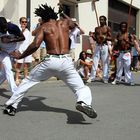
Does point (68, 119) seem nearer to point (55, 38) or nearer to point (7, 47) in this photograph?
point (55, 38)

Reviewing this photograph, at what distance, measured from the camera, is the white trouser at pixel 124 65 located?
43.6 feet

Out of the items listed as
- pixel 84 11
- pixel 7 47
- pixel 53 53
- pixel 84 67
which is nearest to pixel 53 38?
pixel 53 53

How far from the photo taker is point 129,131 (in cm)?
711

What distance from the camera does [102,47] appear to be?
13688 millimetres

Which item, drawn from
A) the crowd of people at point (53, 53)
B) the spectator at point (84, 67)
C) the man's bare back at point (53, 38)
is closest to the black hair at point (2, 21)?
the crowd of people at point (53, 53)

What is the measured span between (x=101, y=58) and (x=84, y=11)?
897cm

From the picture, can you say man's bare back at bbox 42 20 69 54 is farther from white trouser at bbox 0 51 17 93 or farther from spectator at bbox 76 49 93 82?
spectator at bbox 76 49 93 82

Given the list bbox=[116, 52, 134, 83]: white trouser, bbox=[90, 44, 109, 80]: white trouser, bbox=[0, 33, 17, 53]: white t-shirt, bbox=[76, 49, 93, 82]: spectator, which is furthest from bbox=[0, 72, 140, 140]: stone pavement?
bbox=[76, 49, 93, 82]: spectator

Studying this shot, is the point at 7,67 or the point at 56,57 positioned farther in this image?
the point at 7,67

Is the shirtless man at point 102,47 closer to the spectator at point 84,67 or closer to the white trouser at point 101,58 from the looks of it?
the white trouser at point 101,58

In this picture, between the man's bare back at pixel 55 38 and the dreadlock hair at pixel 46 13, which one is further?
the dreadlock hair at pixel 46 13

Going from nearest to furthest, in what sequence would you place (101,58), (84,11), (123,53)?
(123,53) < (101,58) < (84,11)

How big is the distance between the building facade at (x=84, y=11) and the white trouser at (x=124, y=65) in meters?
3.05

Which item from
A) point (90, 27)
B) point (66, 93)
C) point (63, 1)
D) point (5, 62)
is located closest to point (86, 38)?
point (90, 27)
